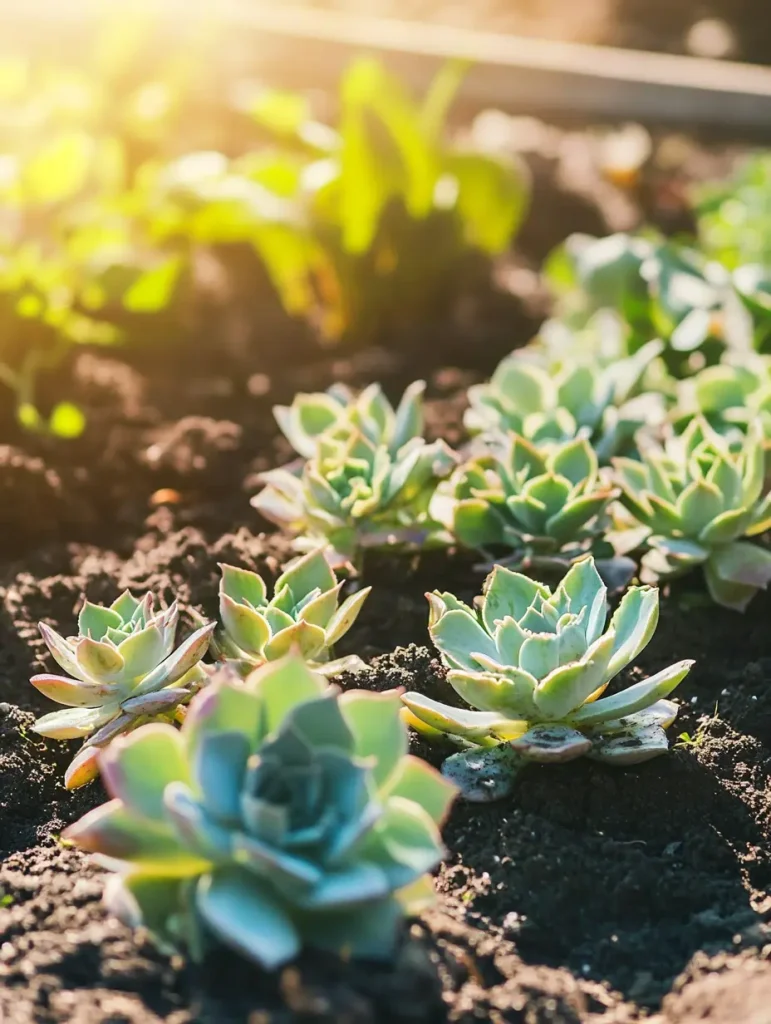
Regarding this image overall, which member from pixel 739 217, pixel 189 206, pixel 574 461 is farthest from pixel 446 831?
pixel 739 217

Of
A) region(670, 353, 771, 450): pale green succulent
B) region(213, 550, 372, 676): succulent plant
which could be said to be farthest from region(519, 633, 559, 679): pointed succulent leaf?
region(670, 353, 771, 450): pale green succulent

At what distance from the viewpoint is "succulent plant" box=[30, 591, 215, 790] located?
1.68 metres

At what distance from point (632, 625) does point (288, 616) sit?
19.6 inches

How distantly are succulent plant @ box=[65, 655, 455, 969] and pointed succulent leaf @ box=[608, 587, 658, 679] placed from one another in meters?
0.46

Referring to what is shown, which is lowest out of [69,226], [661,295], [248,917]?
[248,917]

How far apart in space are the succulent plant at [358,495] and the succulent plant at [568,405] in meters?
0.24

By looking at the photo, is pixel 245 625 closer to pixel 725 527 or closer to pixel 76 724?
pixel 76 724

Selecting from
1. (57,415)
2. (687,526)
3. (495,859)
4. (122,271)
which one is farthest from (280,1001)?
(122,271)

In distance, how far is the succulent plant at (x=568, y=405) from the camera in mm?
2316

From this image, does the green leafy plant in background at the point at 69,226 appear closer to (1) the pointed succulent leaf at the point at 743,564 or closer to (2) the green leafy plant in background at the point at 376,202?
(2) the green leafy plant in background at the point at 376,202

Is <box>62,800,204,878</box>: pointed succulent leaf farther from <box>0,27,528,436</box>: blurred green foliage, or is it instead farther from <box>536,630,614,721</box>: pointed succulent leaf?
<box>0,27,528,436</box>: blurred green foliage

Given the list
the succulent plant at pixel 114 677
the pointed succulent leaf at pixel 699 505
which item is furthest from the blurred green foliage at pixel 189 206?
the pointed succulent leaf at pixel 699 505

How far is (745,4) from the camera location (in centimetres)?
558

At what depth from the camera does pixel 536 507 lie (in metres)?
2.04
